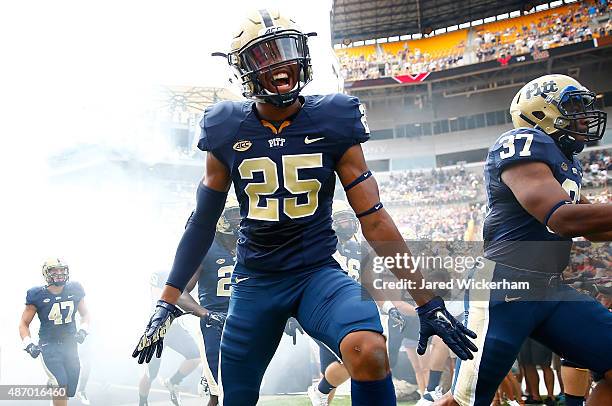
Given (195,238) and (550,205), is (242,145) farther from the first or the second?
(550,205)

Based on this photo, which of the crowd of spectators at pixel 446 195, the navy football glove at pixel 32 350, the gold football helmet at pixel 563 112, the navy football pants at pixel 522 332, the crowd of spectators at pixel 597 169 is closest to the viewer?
the navy football pants at pixel 522 332

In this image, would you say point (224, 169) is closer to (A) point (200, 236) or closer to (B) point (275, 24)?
(A) point (200, 236)

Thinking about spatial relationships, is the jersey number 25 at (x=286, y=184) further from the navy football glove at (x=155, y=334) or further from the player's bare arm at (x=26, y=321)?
the player's bare arm at (x=26, y=321)

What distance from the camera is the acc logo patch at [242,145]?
248 cm

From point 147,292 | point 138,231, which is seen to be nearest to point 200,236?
point 147,292

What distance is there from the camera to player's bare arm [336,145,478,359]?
2256mm

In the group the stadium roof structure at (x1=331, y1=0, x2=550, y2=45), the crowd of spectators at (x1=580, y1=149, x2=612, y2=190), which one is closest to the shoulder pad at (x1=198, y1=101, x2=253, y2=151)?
the crowd of spectators at (x1=580, y1=149, x2=612, y2=190)

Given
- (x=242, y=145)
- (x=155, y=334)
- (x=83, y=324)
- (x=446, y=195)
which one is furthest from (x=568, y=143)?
(x=446, y=195)

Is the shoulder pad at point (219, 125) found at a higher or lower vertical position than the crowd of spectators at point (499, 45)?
lower

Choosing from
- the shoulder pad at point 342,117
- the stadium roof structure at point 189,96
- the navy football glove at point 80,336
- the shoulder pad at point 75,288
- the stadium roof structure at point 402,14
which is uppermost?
the stadium roof structure at point 402,14

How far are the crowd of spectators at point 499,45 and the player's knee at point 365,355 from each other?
2542cm

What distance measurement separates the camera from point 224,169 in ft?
8.54

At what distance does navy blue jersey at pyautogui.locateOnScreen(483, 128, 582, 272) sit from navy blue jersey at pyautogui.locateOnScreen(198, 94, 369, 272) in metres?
0.82

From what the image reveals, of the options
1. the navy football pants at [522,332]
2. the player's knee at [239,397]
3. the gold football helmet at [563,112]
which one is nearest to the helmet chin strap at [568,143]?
the gold football helmet at [563,112]
